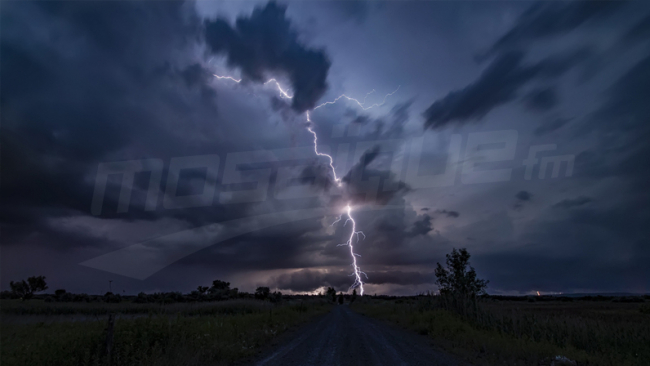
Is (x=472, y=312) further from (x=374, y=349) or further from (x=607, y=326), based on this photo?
(x=374, y=349)

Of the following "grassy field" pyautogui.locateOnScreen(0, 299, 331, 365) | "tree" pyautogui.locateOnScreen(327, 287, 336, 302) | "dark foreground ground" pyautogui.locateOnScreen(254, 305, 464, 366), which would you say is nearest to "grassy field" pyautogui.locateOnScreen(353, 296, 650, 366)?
"dark foreground ground" pyautogui.locateOnScreen(254, 305, 464, 366)

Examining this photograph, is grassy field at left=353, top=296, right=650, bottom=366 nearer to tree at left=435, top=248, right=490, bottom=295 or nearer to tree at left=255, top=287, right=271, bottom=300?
tree at left=435, top=248, right=490, bottom=295

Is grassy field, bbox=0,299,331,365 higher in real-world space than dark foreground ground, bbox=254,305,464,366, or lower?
higher

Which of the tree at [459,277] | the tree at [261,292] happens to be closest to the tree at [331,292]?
the tree at [261,292]

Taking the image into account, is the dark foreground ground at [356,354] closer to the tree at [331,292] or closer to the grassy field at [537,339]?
the grassy field at [537,339]

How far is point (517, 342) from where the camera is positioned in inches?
523

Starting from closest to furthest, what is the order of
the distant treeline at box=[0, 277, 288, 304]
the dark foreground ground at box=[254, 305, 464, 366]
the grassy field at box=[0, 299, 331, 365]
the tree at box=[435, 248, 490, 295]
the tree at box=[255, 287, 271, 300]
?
the grassy field at box=[0, 299, 331, 365] → the dark foreground ground at box=[254, 305, 464, 366] → the tree at box=[435, 248, 490, 295] → the distant treeline at box=[0, 277, 288, 304] → the tree at box=[255, 287, 271, 300]

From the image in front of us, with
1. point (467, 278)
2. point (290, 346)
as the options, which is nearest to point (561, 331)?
point (290, 346)

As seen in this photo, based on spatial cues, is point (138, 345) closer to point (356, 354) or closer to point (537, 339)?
point (356, 354)

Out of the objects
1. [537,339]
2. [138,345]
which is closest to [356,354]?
[138,345]

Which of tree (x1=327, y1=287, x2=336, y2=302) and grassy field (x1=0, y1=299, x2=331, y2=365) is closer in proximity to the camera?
grassy field (x1=0, y1=299, x2=331, y2=365)

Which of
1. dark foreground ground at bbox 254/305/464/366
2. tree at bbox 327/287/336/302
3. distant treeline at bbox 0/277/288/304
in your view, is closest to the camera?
dark foreground ground at bbox 254/305/464/366

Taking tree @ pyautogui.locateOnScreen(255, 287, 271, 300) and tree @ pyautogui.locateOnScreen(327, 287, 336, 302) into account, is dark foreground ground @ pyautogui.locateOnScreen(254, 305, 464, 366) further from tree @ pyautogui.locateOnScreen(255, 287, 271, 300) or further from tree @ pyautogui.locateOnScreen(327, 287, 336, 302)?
tree @ pyautogui.locateOnScreen(327, 287, 336, 302)

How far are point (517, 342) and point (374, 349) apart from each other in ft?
19.8
